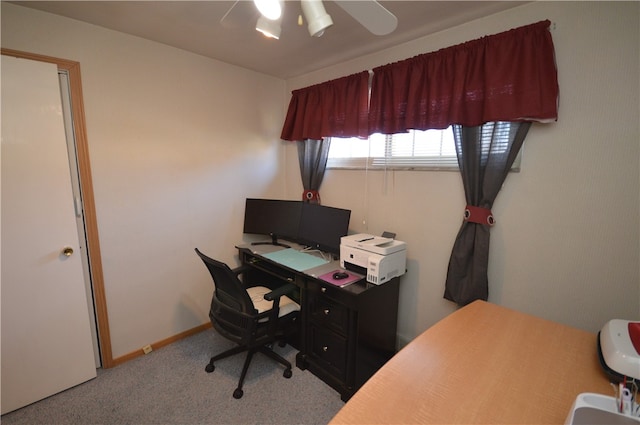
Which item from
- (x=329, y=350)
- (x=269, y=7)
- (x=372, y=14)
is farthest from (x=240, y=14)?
(x=329, y=350)

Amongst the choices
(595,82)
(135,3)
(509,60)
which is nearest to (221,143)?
(135,3)

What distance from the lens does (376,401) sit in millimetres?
901

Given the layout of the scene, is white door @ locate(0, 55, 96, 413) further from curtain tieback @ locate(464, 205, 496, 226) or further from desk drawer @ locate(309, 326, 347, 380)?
curtain tieback @ locate(464, 205, 496, 226)

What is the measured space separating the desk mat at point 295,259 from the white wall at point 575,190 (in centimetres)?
95

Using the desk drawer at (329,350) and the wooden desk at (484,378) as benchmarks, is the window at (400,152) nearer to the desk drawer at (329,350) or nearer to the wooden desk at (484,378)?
the wooden desk at (484,378)

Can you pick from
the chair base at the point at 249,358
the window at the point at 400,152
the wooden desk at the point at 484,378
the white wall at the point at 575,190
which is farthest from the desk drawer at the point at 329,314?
the window at the point at 400,152

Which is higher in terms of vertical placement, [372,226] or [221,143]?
[221,143]

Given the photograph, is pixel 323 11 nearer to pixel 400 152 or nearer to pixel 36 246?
pixel 400 152

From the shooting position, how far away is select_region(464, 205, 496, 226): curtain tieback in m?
1.74

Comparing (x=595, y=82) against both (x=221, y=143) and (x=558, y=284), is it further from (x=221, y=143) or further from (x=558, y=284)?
(x=221, y=143)

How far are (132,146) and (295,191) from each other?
59.6 inches

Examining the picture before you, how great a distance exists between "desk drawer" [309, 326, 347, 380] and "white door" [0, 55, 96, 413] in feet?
5.39

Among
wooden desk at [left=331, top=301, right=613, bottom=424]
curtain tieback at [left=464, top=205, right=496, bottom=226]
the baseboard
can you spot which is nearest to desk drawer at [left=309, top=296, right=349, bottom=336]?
wooden desk at [left=331, top=301, right=613, bottom=424]

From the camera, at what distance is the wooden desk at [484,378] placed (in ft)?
2.83
